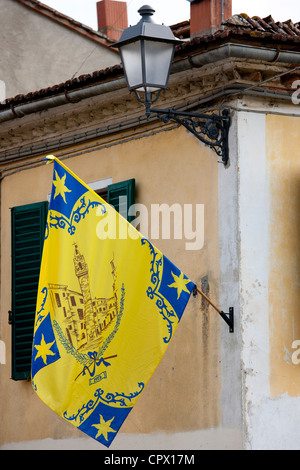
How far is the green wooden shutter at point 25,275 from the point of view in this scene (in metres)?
13.4

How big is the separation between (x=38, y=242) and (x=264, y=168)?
3.01m

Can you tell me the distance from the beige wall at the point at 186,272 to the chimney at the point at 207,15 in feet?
3.35

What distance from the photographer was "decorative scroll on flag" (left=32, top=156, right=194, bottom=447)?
10477mm

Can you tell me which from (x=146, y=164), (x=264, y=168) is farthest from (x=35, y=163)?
(x=264, y=168)

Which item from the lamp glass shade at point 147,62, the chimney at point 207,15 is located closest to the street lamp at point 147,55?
the lamp glass shade at point 147,62

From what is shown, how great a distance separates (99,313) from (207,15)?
10.9ft

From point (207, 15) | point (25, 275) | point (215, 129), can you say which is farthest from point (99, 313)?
point (207, 15)

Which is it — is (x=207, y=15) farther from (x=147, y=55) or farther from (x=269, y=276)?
(x=269, y=276)

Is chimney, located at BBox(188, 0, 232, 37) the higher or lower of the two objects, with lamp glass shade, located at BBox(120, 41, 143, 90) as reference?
higher

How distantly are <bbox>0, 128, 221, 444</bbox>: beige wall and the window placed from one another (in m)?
0.33

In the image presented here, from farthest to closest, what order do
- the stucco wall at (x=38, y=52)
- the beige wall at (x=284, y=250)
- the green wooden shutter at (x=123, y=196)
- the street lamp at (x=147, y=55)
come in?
the stucco wall at (x=38, y=52)
the green wooden shutter at (x=123, y=196)
the beige wall at (x=284, y=250)
the street lamp at (x=147, y=55)

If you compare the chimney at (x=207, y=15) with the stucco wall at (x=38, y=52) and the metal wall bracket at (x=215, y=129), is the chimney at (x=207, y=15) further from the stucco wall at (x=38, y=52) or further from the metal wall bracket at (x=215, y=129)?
the stucco wall at (x=38, y=52)

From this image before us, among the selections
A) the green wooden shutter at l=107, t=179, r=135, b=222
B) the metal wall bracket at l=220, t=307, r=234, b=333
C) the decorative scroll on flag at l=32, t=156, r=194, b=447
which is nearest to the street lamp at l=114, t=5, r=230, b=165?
the decorative scroll on flag at l=32, t=156, r=194, b=447

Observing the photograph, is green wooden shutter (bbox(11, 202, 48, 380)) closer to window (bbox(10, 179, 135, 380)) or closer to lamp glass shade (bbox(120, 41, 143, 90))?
window (bbox(10, 179, 135, 380))
